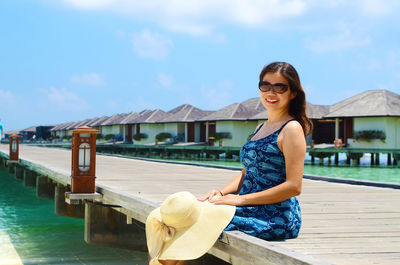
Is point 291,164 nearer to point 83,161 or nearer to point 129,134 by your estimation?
point 83,161

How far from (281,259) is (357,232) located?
1161mm

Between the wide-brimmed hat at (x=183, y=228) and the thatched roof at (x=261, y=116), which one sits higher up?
the thatched roof at (x=261, y=116)

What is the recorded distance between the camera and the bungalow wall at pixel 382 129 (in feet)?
93.8

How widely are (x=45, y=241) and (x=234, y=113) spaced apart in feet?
91.6

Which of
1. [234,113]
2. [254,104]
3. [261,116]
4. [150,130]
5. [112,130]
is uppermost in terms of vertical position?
[254,104]

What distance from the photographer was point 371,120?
2916cm

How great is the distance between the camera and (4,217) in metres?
13.9

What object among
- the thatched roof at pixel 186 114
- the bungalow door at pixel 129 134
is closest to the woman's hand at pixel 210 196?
the thatched roof at pixel 186 114

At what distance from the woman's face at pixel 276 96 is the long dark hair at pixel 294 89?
0.9 inches

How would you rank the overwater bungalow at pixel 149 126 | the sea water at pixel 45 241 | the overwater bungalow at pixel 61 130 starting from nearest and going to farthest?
1. the sea water at pixel 45 241
2. the overwater bungalow at pixel 149 126
3. the overwater bungalow at pixel 61 130

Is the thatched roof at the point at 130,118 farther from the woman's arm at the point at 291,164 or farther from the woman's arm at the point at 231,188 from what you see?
the woman's arm at the point at 291,164

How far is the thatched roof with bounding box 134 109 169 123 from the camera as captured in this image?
47.2m

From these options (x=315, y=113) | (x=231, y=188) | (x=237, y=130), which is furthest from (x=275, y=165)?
(x=237, y=130)

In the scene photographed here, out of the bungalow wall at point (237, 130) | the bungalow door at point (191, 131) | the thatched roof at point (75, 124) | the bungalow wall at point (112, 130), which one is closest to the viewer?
the bungalow wall at point (237, 130)
